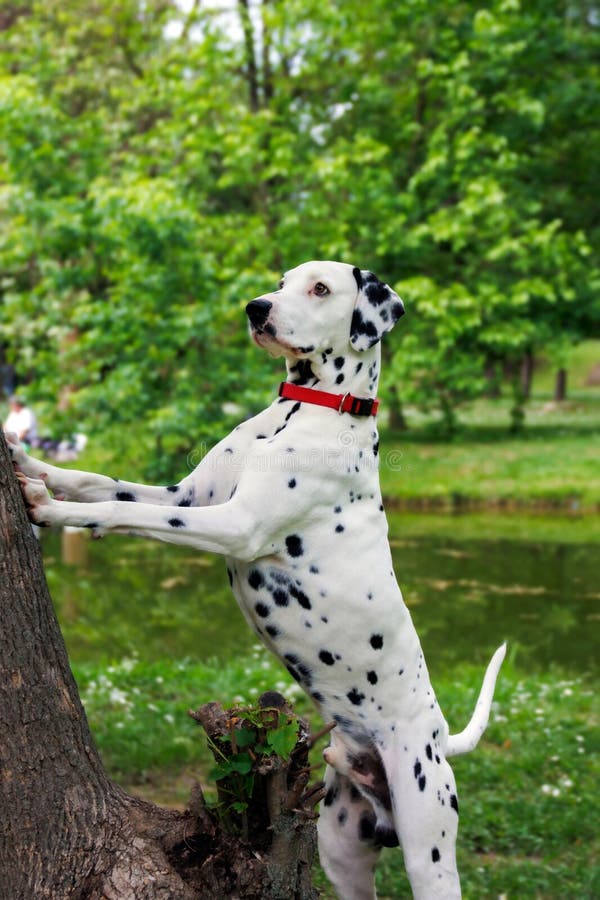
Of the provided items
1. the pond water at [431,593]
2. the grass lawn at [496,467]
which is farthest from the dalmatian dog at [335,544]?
the grass lawn at [496,467]

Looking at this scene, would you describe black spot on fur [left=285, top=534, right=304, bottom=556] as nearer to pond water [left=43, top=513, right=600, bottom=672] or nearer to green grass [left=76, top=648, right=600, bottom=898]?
green grass [left=76, top=648, right=600, bottom=898]

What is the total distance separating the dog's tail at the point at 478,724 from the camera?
3254 millimetres

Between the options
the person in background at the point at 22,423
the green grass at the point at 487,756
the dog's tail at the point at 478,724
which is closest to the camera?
the dog's tail at the point at 478,724

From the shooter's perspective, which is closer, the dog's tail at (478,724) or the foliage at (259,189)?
the dog's tail at (478,724)

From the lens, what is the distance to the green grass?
448 cm

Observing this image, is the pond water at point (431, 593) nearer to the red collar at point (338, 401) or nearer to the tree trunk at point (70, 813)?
the tree trunk at point (70, 813)

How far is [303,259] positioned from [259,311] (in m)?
14.1

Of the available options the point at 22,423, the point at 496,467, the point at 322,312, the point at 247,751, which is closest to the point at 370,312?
→ the point at 322,312

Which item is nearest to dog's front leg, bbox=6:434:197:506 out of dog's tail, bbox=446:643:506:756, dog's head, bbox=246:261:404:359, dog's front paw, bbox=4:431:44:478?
dog's front paw, bbox=4:431:44:478

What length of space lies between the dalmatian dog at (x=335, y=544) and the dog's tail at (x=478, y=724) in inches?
7.8

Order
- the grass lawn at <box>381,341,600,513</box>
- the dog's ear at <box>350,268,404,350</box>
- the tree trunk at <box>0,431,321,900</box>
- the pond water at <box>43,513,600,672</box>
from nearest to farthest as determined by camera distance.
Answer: the tree trunk at <box>0,431,321,900</box> < the dog's ear at <box>350,268,404,350</box> < the pond water at <box>43,513,600,672</box> < the grass lawn at <box>381,341,600,513</box>

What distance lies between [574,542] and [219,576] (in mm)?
4791

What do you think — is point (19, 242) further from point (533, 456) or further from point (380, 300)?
point (380, 300)

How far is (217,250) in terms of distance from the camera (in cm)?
1656
